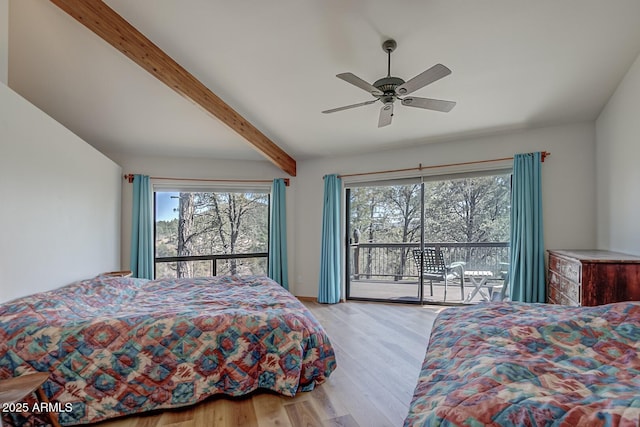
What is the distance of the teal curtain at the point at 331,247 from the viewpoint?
5004mm

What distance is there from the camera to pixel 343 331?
3.65m

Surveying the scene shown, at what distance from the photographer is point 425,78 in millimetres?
2178

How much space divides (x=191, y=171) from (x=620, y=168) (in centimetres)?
549

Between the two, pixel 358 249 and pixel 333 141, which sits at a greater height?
pixel 333 141

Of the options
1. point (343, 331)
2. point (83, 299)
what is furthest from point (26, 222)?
point (343, 331)

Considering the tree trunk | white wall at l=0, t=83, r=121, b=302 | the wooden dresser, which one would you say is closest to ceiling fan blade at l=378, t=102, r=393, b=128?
the wooden dresser

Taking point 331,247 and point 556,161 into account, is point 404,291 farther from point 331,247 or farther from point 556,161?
point 556,161

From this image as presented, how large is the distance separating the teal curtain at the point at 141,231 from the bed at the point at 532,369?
14.5 feet

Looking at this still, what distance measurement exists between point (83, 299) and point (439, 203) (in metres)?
4.37

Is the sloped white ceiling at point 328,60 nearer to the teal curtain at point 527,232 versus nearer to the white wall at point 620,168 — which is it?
the white wall at point 620,168

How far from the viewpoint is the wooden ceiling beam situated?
7.66ft

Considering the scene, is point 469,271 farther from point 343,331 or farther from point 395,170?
point 343,331

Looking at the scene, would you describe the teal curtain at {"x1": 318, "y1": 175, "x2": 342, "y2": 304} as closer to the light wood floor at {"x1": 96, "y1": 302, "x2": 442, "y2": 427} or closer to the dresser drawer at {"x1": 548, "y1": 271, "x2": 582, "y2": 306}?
the light wood floor at {"x1": 96, "y1": 302, "x2": 442, "y2": 427}

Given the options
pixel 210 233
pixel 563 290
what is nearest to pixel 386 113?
pixel 563 290
